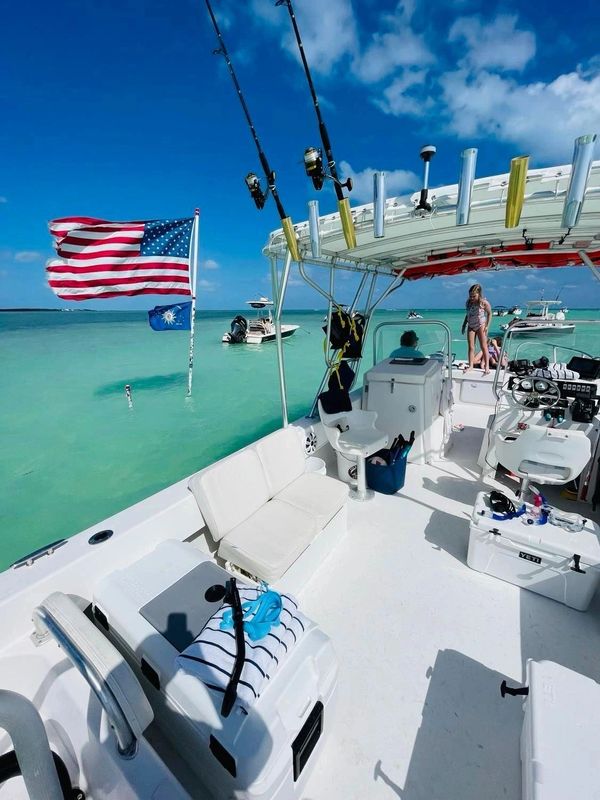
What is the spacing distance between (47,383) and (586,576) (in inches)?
615

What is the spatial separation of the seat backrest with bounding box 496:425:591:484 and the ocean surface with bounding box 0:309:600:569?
6.72 ft

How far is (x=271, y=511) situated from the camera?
229 centimetres

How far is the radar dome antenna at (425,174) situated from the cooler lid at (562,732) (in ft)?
7.53

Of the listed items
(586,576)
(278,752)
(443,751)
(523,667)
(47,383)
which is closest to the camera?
(278,752)

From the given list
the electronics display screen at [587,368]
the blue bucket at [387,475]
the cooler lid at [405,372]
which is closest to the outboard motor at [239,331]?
the cooler lid at [405,372]

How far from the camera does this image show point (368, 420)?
10.9 feet

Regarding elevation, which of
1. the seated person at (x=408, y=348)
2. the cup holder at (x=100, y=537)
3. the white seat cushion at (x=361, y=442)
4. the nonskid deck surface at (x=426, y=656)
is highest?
the seated person at (x=408, y=348)

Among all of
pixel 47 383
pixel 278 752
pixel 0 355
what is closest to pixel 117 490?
pixel 278 752

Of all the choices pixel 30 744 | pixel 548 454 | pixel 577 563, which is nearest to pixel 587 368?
pixel 548 454

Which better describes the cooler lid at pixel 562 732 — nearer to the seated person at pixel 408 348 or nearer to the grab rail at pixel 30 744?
the grab rail at pixel 30 744

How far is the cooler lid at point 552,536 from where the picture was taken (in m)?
1.88

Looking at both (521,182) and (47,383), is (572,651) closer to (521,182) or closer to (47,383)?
(521,182)

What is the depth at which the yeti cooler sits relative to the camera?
6.15 ft

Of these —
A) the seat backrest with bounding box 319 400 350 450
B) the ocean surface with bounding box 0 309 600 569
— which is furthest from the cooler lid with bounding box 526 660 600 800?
the ocean surface with bounding box 0 309 600 569
